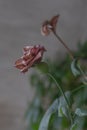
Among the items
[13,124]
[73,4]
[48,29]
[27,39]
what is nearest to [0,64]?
[27,39]

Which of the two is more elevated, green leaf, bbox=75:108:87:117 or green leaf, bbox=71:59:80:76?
green leaf, bbox=71:59:80:76

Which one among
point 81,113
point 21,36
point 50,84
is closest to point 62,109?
point 81,113

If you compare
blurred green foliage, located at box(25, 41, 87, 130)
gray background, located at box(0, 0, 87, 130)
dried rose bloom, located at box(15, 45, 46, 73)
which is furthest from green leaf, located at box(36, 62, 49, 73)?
gray background, located at box(0, 0, 87, 130)

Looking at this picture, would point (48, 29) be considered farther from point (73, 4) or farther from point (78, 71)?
point (73, 4)

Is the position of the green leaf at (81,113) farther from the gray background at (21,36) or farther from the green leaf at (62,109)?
the gray background at (21,36)

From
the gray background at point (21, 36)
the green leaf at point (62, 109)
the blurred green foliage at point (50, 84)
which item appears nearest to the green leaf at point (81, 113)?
the green leaf at point (62, 109)

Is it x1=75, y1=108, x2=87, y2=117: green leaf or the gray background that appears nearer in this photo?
x1=75, y1=108, x2=87, y2=117: green leaf

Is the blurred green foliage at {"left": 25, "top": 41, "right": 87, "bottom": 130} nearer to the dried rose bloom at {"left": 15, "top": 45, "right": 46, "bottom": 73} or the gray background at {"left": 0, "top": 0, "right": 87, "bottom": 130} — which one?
the gray background at {"left": 0, "top": 0, "right": 87, "bottom": 130}

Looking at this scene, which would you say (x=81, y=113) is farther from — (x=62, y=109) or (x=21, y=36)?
(x=21, y=36)
